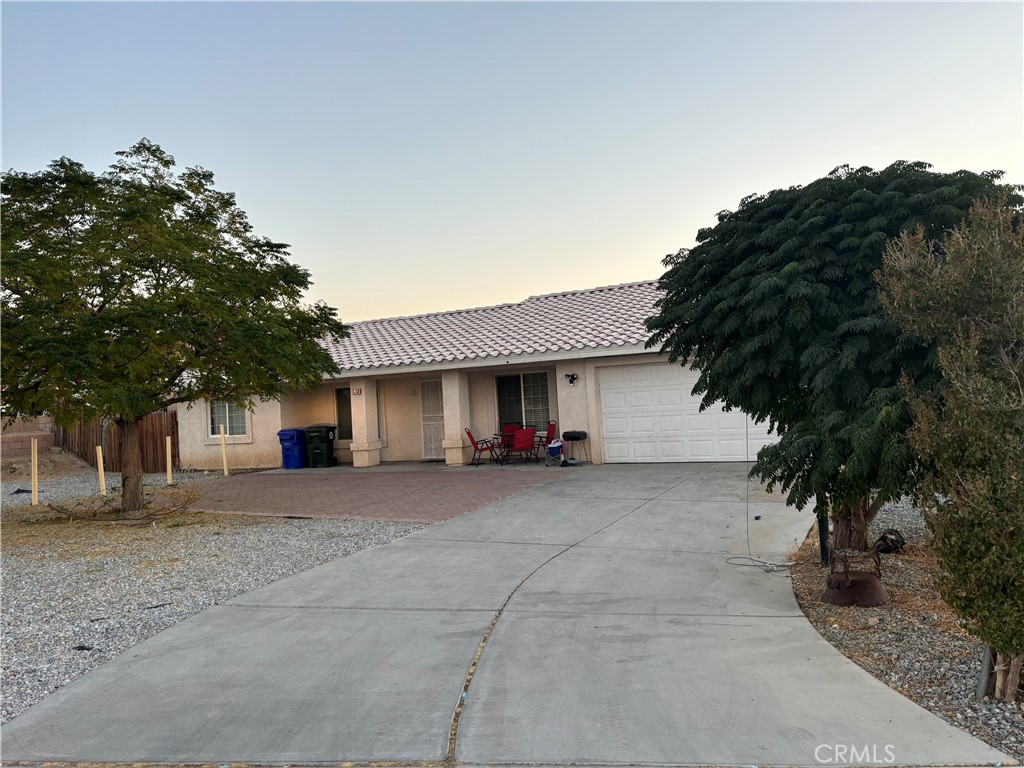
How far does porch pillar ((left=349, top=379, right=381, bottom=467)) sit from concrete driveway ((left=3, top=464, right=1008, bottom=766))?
11.8m

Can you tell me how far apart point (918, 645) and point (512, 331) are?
14.7 metres

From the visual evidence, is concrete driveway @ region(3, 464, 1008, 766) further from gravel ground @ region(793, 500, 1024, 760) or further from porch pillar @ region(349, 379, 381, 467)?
porch pillar @ region(349, 379, 381, 467)

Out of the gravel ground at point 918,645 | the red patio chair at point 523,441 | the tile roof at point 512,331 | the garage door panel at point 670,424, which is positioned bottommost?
the gravel ground at point 918,645

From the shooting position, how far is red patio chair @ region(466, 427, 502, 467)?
670 inches

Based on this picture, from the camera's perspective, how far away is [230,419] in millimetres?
20906

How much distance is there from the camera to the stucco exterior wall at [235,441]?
20.4 metres

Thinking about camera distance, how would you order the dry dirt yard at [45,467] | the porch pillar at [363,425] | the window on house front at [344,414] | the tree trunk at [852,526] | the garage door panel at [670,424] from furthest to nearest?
the dry dirt yard at [45,467], the window on house front at [344,414], the porch pillar at [363,425], the garage door panel at [670,424], the tree trunk at [852,526]

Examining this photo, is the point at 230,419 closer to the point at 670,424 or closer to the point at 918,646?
the point at 670,424

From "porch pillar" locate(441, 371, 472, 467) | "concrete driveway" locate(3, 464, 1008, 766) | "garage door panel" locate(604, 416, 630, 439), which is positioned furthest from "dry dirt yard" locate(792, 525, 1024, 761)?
"porch pillar" locate(441, 371, 472, 467)

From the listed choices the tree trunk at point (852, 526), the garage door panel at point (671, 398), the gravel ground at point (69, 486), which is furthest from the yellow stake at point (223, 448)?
the tree trunk at point (852, 526)

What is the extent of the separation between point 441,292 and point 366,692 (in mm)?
21213

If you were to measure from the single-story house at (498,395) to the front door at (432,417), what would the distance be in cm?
3

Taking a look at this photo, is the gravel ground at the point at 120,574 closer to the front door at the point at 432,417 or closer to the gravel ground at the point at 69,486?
the gravel ground at the point at 69,486

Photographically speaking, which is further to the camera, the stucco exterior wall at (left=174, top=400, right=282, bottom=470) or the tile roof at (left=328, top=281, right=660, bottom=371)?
the stucco exterior wall at (left=174, top=400, right=282, bottom=470)
